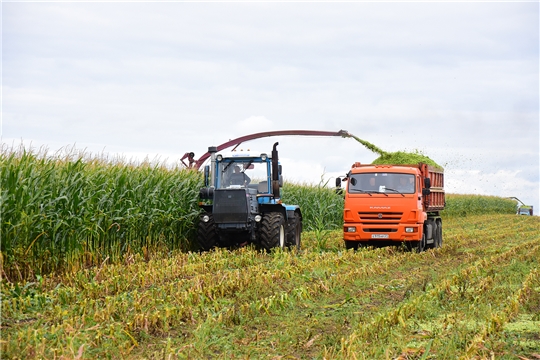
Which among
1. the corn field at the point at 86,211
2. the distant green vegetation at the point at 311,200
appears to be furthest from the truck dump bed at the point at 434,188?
the distant green vegetation at the point at 311,200

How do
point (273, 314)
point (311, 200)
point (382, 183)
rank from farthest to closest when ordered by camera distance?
point (311, 200)
point (382, 183)
point (273, 314)

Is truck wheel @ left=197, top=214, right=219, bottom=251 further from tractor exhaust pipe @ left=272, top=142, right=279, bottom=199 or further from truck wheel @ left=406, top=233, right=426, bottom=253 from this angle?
truck wheel @ left=406, top=233, right=426, bottom=253

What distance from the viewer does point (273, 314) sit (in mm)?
8570

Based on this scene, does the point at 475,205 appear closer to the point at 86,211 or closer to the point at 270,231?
the point at 270,231

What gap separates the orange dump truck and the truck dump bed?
0.50m

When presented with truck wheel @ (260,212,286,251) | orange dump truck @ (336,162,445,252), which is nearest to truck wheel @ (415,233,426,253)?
orange dump truck @ (336,162,445,252)

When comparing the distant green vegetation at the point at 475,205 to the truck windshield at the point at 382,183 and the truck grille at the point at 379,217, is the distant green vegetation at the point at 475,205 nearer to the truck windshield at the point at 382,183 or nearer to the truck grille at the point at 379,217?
the truck windshield at the point at 382,183

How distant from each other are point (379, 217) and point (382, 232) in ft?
1.30

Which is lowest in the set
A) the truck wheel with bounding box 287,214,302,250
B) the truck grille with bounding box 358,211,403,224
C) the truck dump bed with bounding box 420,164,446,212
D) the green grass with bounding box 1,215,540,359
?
the green grass with bounding box 1,215,540,359

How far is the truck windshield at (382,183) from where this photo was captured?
1742 centimetres

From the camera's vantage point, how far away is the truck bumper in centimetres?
1692

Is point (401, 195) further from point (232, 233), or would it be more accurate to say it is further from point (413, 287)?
point (413, 287)

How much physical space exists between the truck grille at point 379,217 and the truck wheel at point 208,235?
3.97 m

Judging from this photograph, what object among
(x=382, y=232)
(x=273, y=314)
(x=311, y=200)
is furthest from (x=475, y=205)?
(x=273, y=314)
